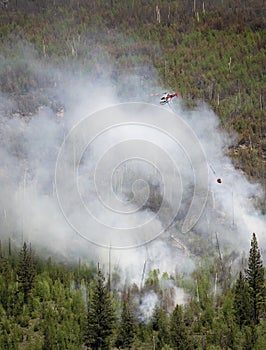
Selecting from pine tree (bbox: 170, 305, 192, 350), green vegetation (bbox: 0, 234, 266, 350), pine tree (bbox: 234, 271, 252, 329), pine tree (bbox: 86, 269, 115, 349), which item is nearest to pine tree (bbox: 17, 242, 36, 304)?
green vegetation (bbox: 0, 234, 266, 350)

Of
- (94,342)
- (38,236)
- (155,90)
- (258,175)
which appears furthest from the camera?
(155,90)

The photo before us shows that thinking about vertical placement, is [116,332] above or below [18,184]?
below

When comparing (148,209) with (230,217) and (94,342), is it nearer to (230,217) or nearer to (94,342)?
(230,217)

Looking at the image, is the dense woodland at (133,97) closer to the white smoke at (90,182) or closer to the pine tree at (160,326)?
the pine tree at (160,326)

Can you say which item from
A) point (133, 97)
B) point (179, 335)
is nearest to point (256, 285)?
point (179, 335)

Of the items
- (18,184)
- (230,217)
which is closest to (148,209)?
(230,217)

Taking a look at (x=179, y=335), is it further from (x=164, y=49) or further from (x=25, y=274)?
(x=164, y=49)
